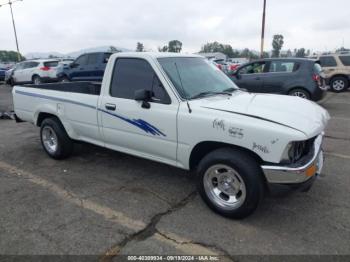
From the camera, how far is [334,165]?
5199 millimetres

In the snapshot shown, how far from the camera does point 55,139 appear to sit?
561cm

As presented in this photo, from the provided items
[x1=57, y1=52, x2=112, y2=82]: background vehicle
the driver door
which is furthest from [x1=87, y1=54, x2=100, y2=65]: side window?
the driver door

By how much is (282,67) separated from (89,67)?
8413mm

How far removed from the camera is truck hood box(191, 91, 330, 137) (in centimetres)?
331

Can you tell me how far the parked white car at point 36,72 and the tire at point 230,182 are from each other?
617 inches

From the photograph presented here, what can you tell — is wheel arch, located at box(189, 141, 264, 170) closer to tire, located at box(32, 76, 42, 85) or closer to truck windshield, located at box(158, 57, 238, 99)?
truck windshield, located at box(158, 57, 238, 99)

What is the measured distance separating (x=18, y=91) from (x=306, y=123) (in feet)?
16.6

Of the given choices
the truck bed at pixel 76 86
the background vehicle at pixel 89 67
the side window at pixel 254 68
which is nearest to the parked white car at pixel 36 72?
the background vehicle at pixel 89 67

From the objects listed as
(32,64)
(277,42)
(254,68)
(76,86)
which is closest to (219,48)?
(277,42)

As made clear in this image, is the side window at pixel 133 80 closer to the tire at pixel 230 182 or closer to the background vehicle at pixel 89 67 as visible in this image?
the tire at pixel 230 182

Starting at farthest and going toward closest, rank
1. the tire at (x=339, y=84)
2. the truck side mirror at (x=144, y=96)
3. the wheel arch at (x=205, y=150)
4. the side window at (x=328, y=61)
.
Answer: the side window at (x=328, y=61), the tire at (x=339, y=84), the truck side mirror at (x=144, y=96), the wheel arch at (x=205, y=150)

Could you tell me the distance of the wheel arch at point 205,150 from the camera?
3.46 m

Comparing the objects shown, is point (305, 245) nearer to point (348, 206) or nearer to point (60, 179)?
point (348, 206)

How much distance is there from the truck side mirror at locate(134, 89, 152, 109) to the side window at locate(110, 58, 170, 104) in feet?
0.33
